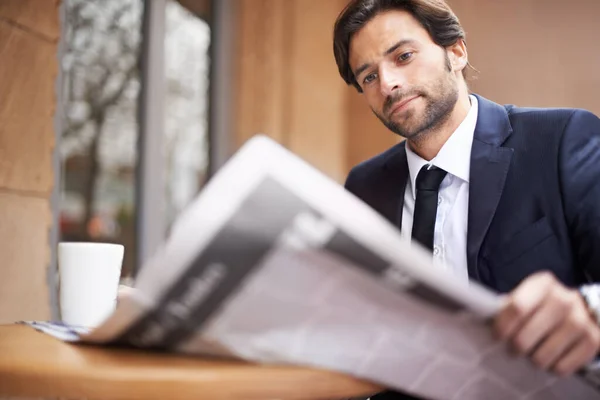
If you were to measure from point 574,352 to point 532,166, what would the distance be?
1.90 feet

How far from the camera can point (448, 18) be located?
1.31 m

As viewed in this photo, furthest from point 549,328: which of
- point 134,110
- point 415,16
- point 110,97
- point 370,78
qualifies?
point 110,97

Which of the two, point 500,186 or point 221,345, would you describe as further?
point 500,186

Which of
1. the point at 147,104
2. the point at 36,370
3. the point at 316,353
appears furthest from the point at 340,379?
the point at 147,104

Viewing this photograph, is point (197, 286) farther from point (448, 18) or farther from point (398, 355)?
point (448, 18)

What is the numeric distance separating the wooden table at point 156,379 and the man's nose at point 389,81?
0.79m

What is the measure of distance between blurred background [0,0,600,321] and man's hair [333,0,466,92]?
436mm

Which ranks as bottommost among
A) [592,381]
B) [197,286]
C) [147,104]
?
[592,381]

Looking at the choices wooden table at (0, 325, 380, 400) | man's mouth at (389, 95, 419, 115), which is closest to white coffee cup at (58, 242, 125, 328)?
wooden table at (0, 325, 380, 400)

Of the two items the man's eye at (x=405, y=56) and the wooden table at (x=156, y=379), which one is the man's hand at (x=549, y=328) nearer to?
the wooden table at (x=156, y=379)

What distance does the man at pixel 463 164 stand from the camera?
0.92 metres

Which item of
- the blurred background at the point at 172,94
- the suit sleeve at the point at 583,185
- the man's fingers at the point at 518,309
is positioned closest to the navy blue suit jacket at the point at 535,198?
the suit sleeve at the point at 583,185

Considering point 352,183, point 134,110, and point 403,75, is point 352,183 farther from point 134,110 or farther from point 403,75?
point 134,110

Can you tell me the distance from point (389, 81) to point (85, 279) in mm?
723
